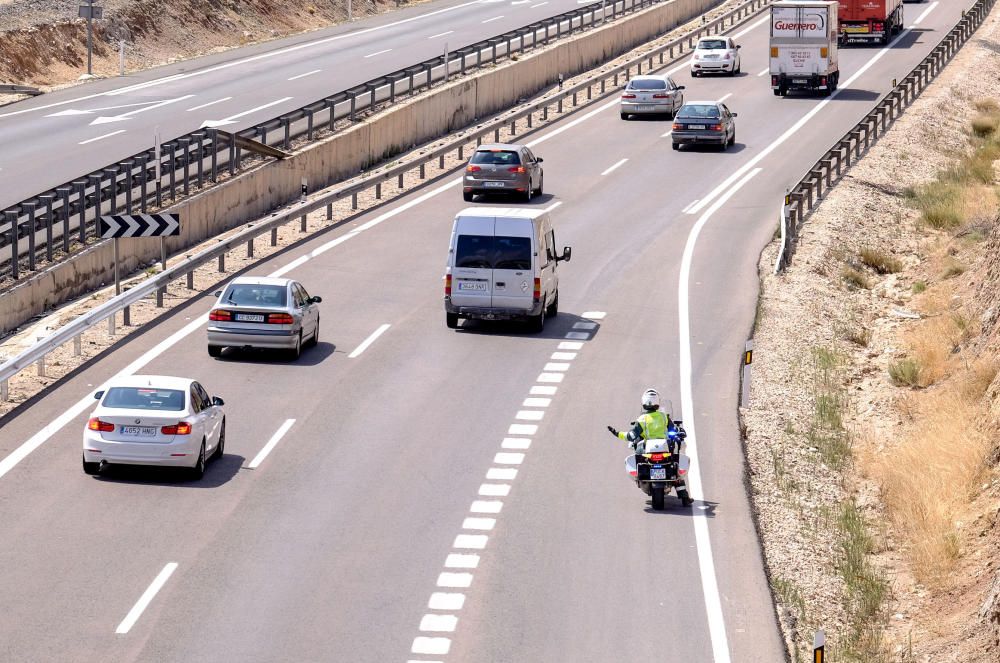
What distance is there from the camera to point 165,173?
38.3m

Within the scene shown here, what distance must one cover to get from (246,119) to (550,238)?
919 inches

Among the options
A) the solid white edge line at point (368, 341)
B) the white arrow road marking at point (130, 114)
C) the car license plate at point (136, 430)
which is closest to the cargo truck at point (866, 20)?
the white arrow road marking at point (130, 114)

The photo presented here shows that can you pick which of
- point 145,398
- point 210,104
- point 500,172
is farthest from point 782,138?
point 145,398

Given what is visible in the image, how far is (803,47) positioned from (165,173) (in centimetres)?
2988

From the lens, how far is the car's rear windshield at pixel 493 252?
29.0m

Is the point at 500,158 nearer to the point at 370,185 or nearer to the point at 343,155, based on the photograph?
the point at 370,185

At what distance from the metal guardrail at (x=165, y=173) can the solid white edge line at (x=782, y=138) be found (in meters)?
11.8

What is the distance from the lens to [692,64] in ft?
216

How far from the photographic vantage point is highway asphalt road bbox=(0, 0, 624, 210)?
44312mm

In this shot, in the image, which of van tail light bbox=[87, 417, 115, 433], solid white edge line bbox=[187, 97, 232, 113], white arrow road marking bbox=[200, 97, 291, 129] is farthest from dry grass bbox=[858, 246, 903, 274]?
solid white edge line bbox=[187, 97, 232, 113]

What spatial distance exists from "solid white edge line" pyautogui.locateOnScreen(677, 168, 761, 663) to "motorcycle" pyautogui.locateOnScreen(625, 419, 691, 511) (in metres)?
0.50

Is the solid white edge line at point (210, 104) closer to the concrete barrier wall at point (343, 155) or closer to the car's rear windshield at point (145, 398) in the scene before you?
the concrete barrier wall at point (343, 155)

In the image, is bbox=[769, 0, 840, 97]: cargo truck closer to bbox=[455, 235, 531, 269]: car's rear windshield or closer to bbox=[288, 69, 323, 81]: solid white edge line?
bbox=[288, 69, 323, 81]: solid white edge line

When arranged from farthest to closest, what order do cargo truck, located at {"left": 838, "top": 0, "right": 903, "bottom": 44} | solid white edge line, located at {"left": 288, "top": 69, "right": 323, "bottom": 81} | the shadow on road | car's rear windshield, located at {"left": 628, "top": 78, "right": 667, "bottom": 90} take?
cargo truck, located at {"left": 838, "top": 0, "right": 903, "bottom": 44} < solid white edge line, located at {"left": 288, "top": 69, "right": 323, "bottom": 81} < car's rear windshield, located at {"left": 628, "top": 78, "right": 667, "bottom": 90} < the shadow on road
